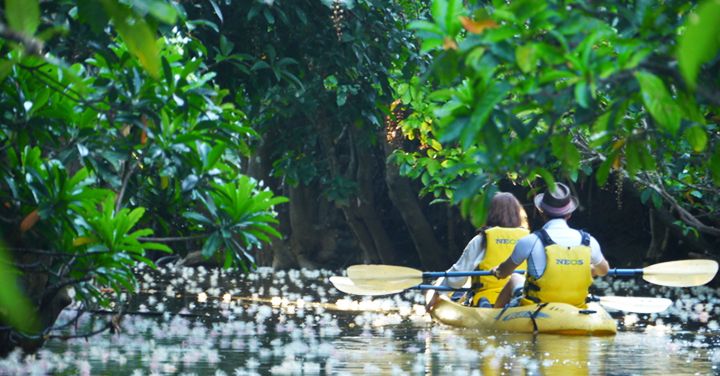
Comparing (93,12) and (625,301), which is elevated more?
(93,12)

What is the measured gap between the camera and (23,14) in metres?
1.58

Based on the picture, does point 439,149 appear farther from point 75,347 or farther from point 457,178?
point 75,347

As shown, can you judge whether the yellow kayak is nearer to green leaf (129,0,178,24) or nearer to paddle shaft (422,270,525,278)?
paddle shaft (422,270,525,278)

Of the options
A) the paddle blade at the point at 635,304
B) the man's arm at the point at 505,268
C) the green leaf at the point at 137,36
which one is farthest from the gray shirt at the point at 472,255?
the green leaf at the point at 137,36

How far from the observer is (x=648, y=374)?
25.6ft

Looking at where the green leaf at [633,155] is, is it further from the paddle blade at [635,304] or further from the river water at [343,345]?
the paddle blade at [635,304]

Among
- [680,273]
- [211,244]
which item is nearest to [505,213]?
[680,273]

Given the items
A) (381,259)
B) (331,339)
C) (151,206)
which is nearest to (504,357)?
(331,339)

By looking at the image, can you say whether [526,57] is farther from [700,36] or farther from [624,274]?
[624,274]

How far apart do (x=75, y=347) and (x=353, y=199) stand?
1721 centimetres

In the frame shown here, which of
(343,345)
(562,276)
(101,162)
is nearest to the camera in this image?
(101,162)

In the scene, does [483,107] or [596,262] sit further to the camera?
[596,262]

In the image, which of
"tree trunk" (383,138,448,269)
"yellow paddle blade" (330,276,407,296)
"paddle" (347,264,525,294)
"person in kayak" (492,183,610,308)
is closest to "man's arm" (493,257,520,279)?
"person in kayak" (492,183,610,308)

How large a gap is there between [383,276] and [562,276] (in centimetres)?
247
